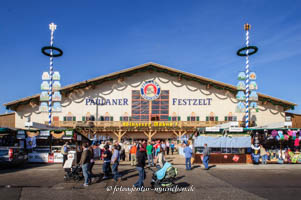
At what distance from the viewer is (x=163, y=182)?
9.14 m

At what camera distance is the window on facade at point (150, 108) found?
3628 centimetres

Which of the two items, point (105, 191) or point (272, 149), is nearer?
point (105, 191)

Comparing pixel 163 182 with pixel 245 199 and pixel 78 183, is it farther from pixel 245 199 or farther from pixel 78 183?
pixel 78 183

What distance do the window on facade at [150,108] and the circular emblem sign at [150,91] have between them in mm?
496

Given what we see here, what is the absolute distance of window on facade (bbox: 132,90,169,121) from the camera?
36281mm

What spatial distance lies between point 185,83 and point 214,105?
4.98 m

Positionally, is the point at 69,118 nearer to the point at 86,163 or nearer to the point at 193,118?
the point at 193,118

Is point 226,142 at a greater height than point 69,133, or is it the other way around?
point 69,133

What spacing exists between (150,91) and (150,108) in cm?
236

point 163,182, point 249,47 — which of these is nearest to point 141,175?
point 163,182

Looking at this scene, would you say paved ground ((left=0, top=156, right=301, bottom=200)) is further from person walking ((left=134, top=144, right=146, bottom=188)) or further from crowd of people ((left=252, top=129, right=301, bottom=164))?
crowd of people ((left=252, top=129, right=301, bottom=164))

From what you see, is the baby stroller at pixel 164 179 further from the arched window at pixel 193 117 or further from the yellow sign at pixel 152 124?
the arched window at pixel 193 117

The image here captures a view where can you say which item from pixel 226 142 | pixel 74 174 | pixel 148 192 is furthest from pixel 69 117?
pixel 148 192

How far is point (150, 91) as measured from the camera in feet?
121
